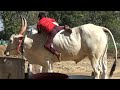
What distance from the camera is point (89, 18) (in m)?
32.2

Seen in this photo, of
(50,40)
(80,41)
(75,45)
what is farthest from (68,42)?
(50,40)

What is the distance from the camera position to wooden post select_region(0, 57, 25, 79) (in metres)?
4.34

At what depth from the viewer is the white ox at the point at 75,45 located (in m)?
8.41

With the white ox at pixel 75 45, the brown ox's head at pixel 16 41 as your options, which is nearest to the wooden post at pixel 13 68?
the white ox at pixel 75 45

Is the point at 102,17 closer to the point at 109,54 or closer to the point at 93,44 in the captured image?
the point at 109,54

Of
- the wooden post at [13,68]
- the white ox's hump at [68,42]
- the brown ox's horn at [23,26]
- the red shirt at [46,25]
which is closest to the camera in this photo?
the wooden post at [13,68]

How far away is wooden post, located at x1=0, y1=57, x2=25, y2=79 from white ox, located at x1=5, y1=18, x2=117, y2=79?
3770 mm

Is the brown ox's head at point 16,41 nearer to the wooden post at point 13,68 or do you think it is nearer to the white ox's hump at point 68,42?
the white ox's hump at point 68,42

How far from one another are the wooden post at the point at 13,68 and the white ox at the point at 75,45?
12.4ft

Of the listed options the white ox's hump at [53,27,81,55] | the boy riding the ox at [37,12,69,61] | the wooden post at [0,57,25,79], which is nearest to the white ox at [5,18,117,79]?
the white ox's hump at [53,27,81,55]

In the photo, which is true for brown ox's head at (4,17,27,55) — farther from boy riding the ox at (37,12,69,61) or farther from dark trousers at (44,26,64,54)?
dark trousers at (44,26,64,54)

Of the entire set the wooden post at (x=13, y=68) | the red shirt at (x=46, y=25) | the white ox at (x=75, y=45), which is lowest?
the wooden post at (x=13, y=68)
